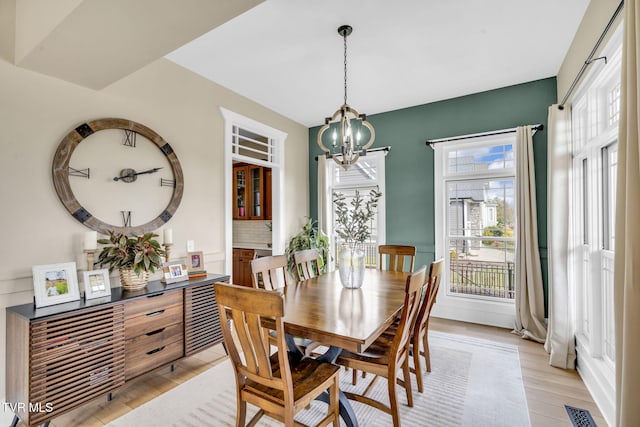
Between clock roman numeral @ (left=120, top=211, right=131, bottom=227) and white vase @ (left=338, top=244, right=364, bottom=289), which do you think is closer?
white vase @ (left=338, top=244, right=364, bottom=289)

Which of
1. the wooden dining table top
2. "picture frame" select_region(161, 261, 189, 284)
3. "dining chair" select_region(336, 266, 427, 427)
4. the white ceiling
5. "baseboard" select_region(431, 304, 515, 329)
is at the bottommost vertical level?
"baseboard" select_region(431, 304, 515, 329)

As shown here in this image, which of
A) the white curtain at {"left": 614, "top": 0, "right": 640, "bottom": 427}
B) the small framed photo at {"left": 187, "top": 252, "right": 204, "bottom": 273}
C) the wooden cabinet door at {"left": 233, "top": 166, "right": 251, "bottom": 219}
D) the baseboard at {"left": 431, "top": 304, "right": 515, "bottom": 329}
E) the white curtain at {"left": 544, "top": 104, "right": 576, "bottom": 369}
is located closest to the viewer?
the white curtain at {"left": 614, "top": 0, "right": 640, "bottom": 427}

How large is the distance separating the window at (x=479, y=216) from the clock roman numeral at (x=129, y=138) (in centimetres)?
347

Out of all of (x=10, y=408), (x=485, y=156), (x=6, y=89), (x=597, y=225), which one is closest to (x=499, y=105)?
(x=485, y=156)

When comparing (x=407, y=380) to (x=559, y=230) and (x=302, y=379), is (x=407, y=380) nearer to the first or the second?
(x=302, y=379)

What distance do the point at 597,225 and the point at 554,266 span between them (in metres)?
0.59

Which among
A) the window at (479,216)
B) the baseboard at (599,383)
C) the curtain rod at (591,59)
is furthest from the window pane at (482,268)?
the curtain rod at (591,59)

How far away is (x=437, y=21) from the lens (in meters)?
2.45

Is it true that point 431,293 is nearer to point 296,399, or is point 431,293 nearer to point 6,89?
point 296,399

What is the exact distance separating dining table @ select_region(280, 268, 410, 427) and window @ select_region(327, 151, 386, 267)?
186 cm

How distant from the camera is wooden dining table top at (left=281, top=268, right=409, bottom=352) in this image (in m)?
1.48

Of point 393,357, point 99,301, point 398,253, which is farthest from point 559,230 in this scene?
point 99,301

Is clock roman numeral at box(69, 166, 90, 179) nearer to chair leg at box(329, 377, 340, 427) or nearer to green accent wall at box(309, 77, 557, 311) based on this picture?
chair leg at box(329, 377, 340, 427)

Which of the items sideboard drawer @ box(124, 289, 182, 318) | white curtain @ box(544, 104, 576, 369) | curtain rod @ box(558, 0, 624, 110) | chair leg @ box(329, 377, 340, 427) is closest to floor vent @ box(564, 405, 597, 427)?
white curtain @ box(544, 104, 576, 369)
